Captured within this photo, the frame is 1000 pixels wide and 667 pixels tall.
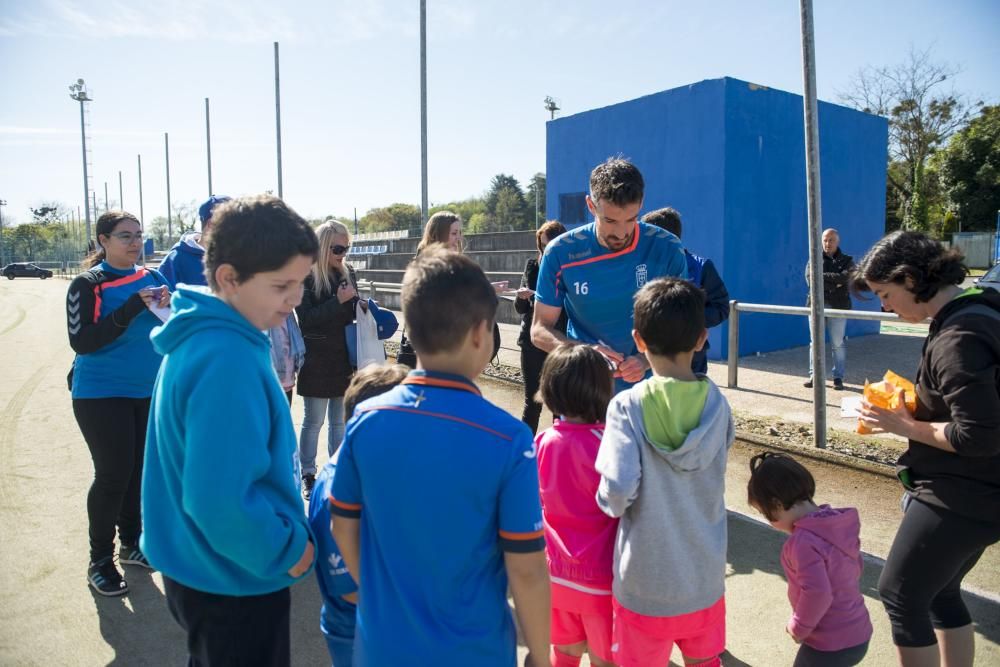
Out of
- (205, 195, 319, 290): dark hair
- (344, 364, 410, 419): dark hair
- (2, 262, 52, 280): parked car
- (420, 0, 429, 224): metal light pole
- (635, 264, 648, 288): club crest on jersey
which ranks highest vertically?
(420, 0, 429, 224): metal light pole

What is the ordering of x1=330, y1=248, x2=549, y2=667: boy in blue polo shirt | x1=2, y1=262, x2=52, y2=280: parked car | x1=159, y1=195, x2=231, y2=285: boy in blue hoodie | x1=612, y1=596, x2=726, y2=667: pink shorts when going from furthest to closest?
x1=2, y1=262, x2=52, y2=280: parked car < x1=159, y1=195, x2=231, y2=285: boy in blue hoodie < x1=612, y1=596, x2=726, y2=667: pink shorts < x1=330, y1=248, x2=549, y2=667: boy in blue polo shirt

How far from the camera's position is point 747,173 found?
10289mm

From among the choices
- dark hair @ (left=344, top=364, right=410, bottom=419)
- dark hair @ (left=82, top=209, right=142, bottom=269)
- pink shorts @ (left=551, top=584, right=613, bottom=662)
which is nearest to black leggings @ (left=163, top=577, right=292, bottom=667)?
dark hair @ (left=344, top=364, right=410, bottom=419)

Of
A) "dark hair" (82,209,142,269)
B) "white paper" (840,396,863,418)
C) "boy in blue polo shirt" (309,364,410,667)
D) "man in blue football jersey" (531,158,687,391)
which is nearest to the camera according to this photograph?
"boy in blue polo shirt" (309,364,410,667)

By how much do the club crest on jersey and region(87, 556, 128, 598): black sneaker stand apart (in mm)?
3033

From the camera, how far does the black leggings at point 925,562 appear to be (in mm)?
2199

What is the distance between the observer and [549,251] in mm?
3346

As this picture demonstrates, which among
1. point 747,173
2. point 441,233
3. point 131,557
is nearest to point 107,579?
point 131,557

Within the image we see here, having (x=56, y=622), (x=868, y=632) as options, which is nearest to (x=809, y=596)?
(x=868, y=632)

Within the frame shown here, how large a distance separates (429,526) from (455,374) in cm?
36

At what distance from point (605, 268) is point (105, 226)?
104 inches

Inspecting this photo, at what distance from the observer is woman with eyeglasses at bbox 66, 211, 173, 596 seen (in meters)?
3.43

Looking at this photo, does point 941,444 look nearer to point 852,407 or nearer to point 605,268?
point 852,407

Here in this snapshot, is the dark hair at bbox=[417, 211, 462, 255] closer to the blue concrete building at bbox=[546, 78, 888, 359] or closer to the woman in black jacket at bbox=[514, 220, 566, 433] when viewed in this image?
the woman in black jacket at bbox=[514, 220, 566, 433]
